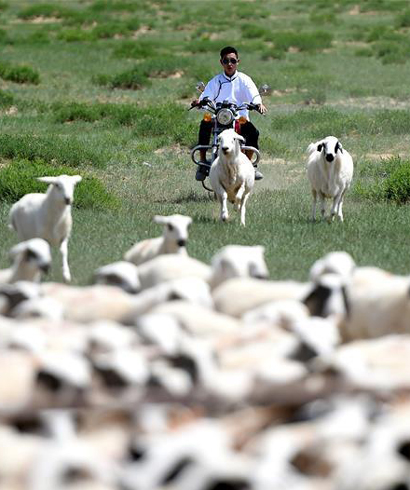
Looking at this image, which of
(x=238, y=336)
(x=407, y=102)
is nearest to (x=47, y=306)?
(x=238, y=336)

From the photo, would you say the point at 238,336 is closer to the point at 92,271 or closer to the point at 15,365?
the point at 15,365

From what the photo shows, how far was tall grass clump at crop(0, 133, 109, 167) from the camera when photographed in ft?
59.7

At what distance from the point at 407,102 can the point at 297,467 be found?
2255cm

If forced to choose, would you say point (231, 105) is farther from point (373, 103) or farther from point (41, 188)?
point (373, 103)

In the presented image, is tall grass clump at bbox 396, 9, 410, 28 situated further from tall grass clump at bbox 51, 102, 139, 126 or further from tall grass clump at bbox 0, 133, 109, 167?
tall grass clump at bbox 0, 133, 109, 167

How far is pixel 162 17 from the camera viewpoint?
5047cm

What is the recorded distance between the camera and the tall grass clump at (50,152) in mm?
18188

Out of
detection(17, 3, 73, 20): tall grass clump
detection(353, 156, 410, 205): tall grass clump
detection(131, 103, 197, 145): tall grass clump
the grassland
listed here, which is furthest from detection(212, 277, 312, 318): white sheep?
detection(17, 3, 73, 20): tall grass clump

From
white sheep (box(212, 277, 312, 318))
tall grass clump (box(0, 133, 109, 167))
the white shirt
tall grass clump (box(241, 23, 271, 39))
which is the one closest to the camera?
white sheep (box(212, 277, 312, 318))

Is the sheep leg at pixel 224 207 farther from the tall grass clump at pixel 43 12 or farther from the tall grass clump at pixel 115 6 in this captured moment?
the tall grass clump at pixel 115 6

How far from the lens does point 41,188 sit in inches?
591

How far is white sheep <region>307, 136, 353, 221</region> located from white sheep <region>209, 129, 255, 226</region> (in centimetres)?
80

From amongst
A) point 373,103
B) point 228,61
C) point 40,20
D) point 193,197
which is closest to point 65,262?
point 228,61

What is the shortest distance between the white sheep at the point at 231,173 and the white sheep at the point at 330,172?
31.7 inches
